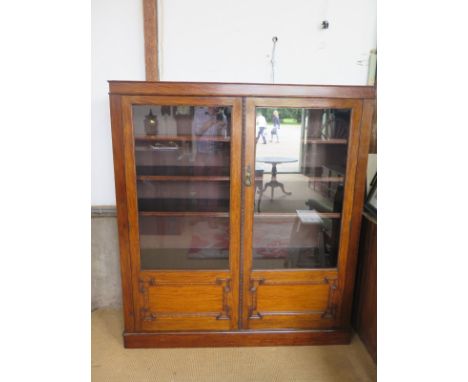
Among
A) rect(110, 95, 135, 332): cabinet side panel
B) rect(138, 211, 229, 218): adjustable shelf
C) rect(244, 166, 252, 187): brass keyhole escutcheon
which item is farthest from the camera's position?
rect(138, 211, 229, 218): adjustable shelf

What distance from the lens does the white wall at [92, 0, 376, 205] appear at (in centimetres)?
189

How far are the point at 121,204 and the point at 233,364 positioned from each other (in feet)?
3.76

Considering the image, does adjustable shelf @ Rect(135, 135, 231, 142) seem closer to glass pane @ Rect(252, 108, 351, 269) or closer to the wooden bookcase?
the wooden bookcase

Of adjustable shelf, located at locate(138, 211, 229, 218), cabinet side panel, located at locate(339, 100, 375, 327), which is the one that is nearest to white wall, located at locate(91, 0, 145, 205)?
adjustable shelf, located at locate(138, 211, 229, 218)

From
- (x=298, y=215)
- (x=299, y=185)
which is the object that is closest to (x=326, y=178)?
(x=299, y=185)

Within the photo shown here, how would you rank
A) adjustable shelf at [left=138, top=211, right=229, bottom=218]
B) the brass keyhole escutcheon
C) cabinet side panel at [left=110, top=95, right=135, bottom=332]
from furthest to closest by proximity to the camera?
adjustable shelf at [left=138, top=211, right=229, bottom=218], the brass keyhole escutcheon, cabinet side panel at [left=110, top=95, right=135, bottom=332]

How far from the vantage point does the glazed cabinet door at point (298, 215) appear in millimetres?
1749

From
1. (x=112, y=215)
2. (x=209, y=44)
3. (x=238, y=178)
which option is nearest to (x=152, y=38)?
(x=209, y=44)

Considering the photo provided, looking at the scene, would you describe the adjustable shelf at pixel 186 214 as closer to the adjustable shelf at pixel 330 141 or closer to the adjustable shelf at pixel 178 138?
the adjustable shelf at pixel 178 138

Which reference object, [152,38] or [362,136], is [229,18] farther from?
[362,136]

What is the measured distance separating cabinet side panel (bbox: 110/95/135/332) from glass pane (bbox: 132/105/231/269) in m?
0.09

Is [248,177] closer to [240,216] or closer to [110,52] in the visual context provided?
[240,216]

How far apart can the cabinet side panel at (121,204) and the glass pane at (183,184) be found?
9 cm

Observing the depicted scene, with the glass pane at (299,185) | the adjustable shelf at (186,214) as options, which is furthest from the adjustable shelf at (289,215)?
the adjustable shelf at (186,214)
